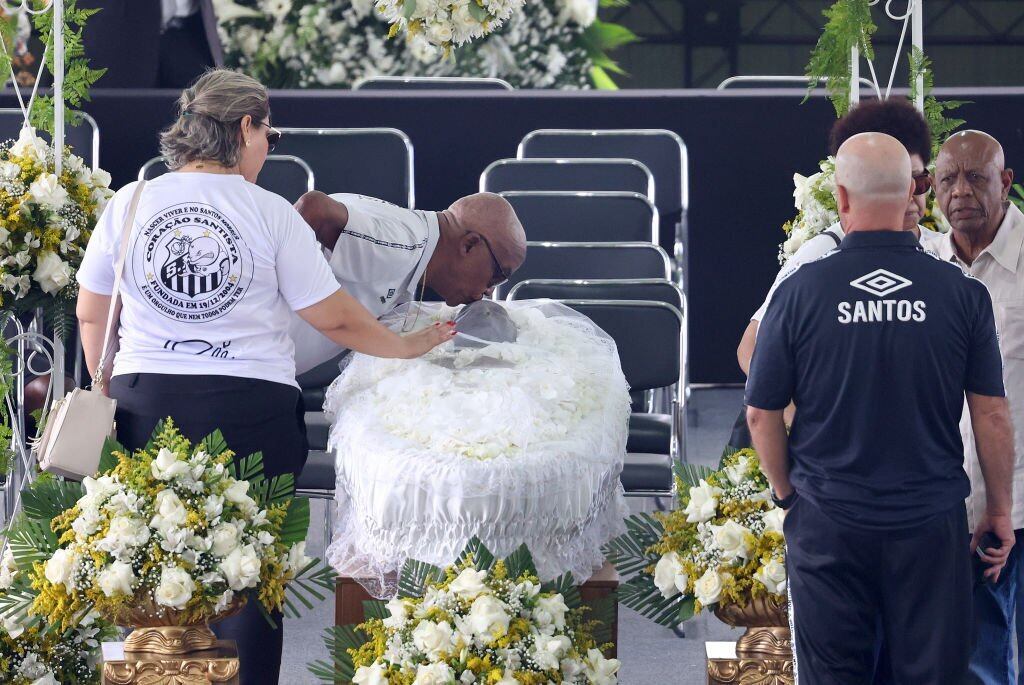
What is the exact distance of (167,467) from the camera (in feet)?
9.25

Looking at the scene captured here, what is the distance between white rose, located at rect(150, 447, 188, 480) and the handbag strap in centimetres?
38

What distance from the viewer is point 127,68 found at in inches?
278

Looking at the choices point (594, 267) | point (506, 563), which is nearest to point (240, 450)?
point (506, 563)

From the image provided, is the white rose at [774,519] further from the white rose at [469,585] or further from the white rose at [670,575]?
the white rose at [469,585]

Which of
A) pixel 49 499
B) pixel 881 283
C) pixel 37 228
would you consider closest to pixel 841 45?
pixel 881 283

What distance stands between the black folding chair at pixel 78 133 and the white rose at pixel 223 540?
3759 millimetres

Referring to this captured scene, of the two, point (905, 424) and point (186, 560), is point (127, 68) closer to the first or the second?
point (186, 560)

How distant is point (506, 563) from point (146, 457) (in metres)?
0.73

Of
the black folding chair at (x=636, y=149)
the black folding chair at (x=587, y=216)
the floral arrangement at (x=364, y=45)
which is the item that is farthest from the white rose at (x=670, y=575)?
the floral arrangement at (x=364, y=45)

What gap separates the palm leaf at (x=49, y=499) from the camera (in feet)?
9.87

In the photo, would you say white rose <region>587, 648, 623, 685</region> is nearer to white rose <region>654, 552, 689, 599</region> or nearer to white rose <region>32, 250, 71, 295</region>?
white rose <region>654, 552, 689, 599</region>

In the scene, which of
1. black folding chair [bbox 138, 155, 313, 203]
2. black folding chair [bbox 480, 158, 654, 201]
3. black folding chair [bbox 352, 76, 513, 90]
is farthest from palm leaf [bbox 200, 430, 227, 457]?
black folding chair [bbox 352, 76, 513, 90]

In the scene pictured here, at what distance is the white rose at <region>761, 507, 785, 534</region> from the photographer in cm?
291

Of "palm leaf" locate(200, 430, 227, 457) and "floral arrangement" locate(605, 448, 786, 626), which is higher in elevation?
"palm leaf" locate(200, 430, 227, 457)
